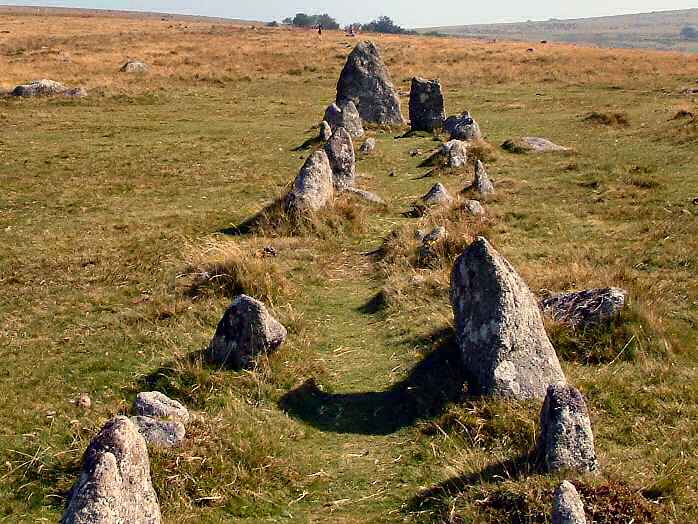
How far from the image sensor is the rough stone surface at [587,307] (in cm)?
888

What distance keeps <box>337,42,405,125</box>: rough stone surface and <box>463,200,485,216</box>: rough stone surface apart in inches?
509

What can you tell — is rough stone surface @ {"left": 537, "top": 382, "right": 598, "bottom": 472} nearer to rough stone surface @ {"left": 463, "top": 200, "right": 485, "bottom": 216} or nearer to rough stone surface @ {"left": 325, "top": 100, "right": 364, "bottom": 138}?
rough stone surface @ {"left": 463, "top": 200, "right": 485, "bottom": 216}

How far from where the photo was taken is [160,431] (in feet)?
22.1

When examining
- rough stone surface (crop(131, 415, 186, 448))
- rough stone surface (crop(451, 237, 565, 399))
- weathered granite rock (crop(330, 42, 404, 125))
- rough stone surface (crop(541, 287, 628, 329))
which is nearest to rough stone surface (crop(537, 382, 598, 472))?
rough stone surface (crop(451, 237, 565, 399))

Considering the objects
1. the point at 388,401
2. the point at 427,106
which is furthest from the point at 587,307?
the point at 427,106

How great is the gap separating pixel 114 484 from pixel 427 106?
2294cm

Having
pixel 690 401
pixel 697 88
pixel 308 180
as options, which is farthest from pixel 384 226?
pixel 697 88

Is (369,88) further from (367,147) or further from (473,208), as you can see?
(473,208)

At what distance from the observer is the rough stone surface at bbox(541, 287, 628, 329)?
8.88 meters

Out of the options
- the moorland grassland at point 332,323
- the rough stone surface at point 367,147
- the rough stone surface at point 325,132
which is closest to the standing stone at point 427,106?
the moorland grassland at point 332,323

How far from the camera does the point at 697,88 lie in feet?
114

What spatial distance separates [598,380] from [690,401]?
91cm

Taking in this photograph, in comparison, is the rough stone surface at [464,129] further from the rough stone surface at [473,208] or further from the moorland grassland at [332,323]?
the rough stone surface at [473,208]

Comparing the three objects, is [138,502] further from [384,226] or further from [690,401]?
[384,226]
